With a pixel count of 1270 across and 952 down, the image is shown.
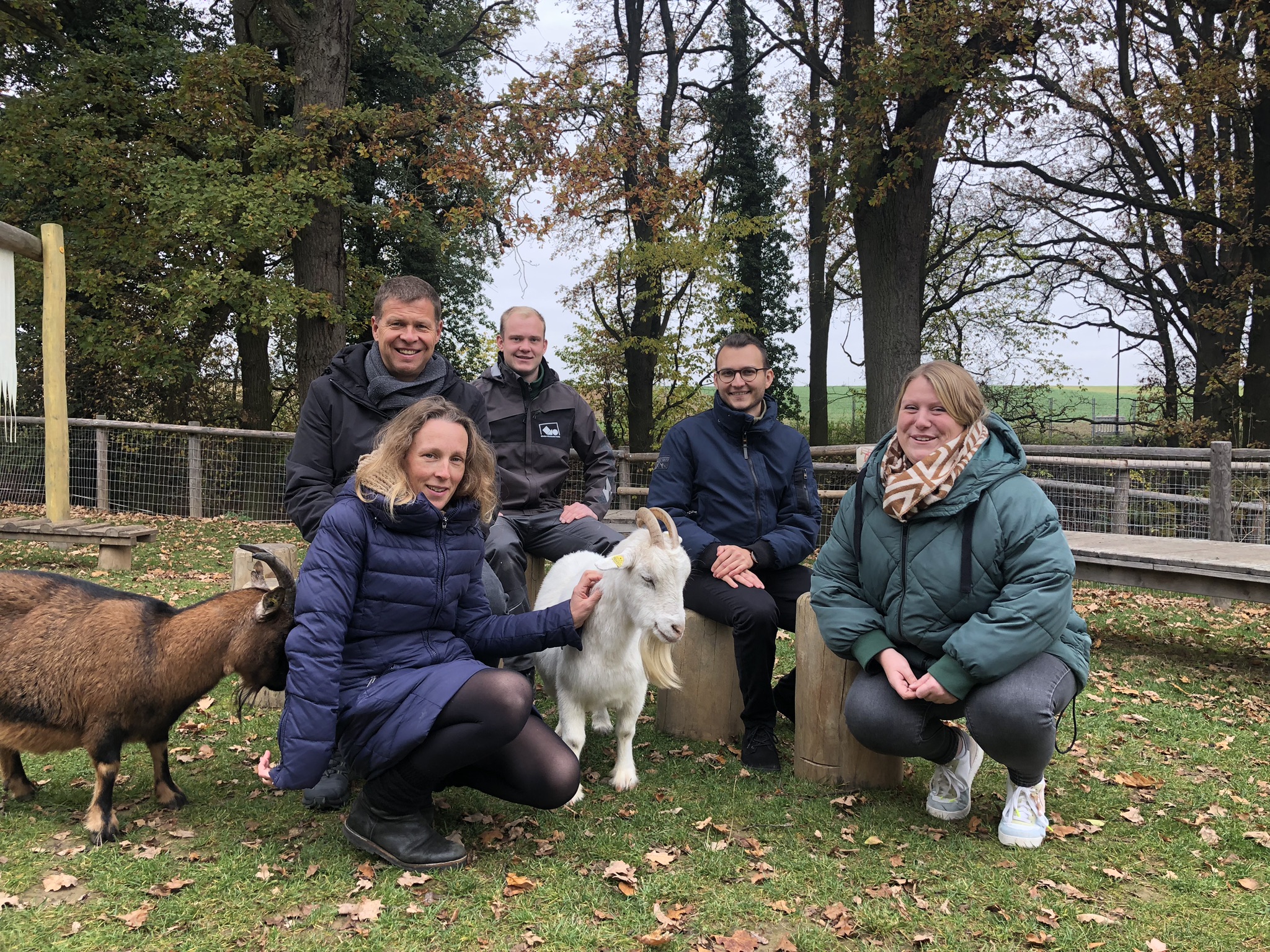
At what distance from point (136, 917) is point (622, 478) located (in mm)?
9456

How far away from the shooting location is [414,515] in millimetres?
3230

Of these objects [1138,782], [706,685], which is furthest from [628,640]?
[1138,782]

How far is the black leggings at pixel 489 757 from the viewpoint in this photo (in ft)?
10.1

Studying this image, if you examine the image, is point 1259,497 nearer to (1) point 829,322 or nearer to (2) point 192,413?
(1) point 829,322

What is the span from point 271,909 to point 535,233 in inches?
452

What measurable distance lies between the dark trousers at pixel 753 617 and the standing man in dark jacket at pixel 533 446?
0.87 meters

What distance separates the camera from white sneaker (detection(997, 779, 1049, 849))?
3498 mm

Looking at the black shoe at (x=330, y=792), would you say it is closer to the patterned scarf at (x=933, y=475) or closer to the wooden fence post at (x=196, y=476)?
the patterned scarf at (x=933, y=475)

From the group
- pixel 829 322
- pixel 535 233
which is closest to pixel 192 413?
pixel 535 233

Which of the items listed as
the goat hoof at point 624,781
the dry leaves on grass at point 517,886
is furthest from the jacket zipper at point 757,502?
the dry leaves on grass at point 517,886

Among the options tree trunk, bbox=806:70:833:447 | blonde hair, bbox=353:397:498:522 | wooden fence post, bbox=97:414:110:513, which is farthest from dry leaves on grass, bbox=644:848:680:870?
tree trunk, bbox=806:70:833:447

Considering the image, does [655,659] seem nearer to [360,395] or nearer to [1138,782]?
[360,395]

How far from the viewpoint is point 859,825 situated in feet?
12.1

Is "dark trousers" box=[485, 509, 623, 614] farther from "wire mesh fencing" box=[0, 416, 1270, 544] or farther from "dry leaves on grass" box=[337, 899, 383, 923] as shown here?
"wire mesh fencing" box=[0, 416, 1270, 544]
